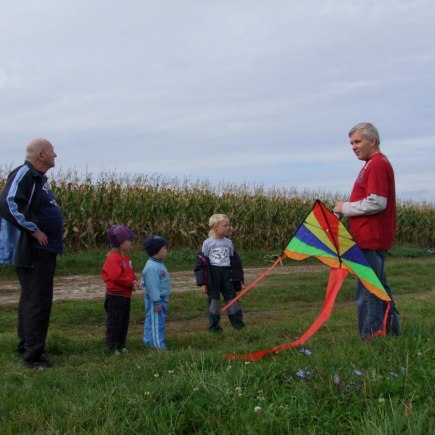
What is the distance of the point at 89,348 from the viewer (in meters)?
5.89

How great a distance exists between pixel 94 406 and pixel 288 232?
680 inches

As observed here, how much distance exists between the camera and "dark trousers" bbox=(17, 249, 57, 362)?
515 centimetres

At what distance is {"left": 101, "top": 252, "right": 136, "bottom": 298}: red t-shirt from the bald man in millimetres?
730

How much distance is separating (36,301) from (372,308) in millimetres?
3129

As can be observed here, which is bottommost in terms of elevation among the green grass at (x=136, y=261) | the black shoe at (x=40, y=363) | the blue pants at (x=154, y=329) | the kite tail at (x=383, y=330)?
the black shoe at (x=40, y=363)

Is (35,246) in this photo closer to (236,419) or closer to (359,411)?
(236,419)

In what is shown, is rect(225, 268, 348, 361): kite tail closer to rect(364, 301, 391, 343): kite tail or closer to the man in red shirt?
the man in red shirt

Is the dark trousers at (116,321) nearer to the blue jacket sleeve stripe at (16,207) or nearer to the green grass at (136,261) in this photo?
the blue jacket sleeve stripe at (16,207)

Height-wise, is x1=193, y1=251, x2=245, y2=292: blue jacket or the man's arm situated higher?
the man's arm

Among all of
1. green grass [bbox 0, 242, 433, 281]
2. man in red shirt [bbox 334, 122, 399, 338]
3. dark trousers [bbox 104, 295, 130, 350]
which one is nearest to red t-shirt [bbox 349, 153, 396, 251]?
man in red shirt [bbox 334, 122, 399, 338]

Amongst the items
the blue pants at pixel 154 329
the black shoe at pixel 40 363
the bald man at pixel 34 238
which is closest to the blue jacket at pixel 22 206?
the bald man at pixel 34 238

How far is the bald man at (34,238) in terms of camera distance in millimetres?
5066

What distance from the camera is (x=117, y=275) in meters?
5.98

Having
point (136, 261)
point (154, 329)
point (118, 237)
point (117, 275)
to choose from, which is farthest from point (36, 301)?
point (136, 261)
